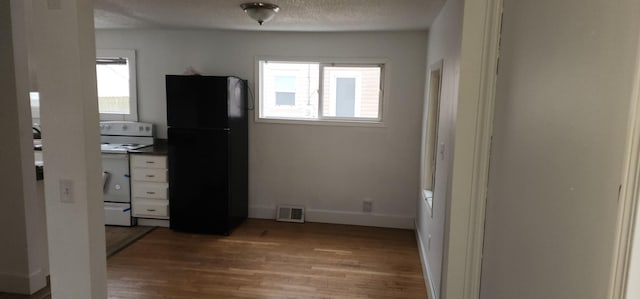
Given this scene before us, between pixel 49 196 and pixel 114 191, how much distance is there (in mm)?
2793

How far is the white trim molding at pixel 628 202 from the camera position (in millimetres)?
500

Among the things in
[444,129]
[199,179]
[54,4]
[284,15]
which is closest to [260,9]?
[284,15]

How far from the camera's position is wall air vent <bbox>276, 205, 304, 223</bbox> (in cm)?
454

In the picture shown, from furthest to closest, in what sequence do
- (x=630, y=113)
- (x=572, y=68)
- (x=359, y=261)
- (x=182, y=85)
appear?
(x=182, y=85)
(x=359, y=261)
(x=572, y=68)
(x=630, y=113)

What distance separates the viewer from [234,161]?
4.14 metres

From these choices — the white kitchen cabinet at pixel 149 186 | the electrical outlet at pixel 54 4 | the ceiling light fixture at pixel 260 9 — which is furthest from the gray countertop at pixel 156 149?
the electrical outlet at pixel 54 4

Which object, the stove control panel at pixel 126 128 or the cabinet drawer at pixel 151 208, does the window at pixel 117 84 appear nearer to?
the stove control panel at pixel 126 128

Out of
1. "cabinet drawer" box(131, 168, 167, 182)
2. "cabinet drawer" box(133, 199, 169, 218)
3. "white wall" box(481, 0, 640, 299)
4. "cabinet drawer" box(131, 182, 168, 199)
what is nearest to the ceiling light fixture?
"white wall" box(481, 0, 640, 299)

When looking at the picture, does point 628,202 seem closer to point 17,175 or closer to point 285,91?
point 17,175

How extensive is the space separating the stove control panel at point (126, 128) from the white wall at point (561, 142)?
14.2ft

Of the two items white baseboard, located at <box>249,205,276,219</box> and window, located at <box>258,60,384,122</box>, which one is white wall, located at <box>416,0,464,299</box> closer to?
window, located at <box>258,60,384,122</box>

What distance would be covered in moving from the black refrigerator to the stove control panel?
2.51ft

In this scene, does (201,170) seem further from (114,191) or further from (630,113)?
(630,113)

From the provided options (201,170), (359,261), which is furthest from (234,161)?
(359,261)
